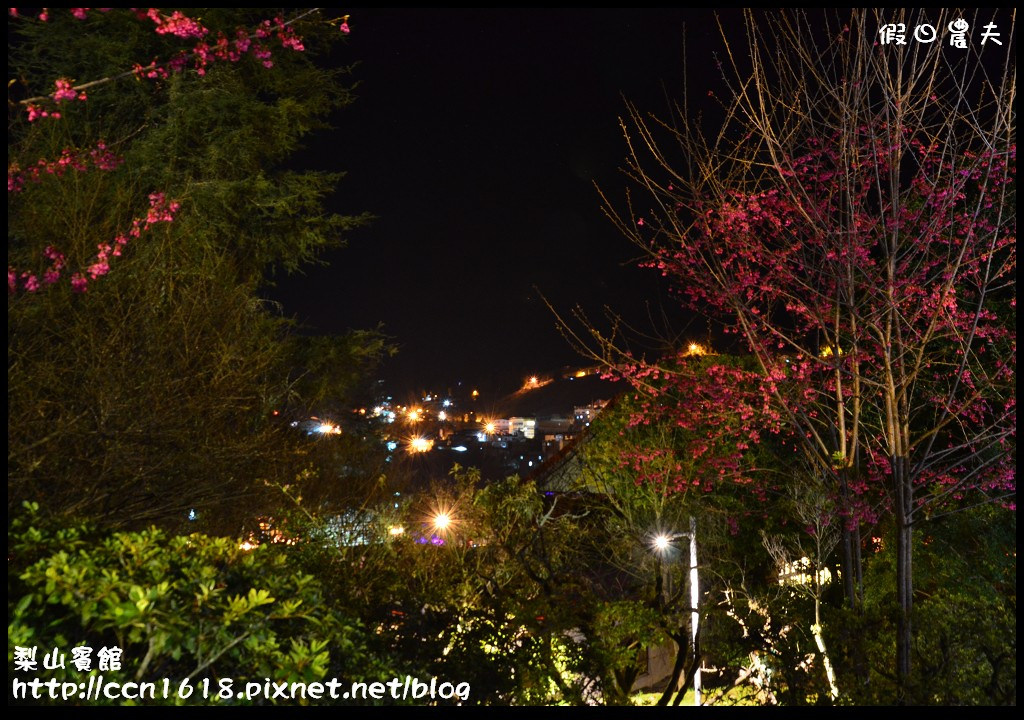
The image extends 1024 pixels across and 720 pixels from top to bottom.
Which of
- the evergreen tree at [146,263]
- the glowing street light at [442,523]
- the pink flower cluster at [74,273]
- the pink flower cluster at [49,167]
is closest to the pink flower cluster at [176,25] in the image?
the evergreen tree at [146,263]

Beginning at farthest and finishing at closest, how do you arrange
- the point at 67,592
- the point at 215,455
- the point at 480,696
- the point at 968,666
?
the point at 215,455 < the point at 968,666 < the point at 480,696 < the point at 67,592

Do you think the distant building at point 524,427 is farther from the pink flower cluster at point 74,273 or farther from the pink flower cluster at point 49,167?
the pink flower cluster at point 49,167

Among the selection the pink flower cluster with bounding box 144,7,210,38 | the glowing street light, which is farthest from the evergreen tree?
the glowing street light

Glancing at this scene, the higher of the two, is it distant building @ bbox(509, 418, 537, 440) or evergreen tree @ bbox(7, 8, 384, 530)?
distant building @ bbox(509, 418, 537, 440)

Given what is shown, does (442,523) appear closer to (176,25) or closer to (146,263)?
(146,263)

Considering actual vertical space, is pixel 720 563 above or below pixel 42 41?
below

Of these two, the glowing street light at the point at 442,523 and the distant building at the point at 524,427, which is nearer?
the glowing street light at the point at 442,523

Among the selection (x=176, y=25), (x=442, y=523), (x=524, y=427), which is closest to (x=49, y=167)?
(x=176, y=25)

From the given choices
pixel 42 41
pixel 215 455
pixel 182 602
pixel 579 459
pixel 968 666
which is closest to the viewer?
pixel 182 602

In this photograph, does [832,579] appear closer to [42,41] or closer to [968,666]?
[968,666]

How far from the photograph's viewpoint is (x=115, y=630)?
2785 mm

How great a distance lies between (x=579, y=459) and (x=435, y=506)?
9.07 m

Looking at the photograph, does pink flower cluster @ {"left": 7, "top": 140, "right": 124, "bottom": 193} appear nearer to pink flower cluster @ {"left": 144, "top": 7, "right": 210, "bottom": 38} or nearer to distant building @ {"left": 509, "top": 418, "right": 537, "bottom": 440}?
pink flower cluster @ {"left": 144, "top": 7, "right": 210, "bottom": 38}

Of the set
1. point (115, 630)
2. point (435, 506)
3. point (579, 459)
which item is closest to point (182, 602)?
point (115, 630)
